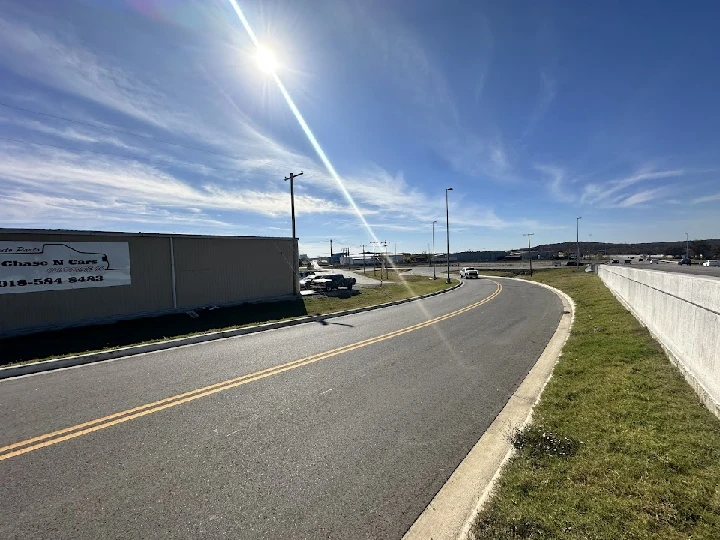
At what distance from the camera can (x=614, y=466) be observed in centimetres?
370

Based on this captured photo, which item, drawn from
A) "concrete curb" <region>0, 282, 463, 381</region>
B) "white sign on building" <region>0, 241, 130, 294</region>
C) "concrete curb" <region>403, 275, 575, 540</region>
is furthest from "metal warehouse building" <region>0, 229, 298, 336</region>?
"concrete curb" <region>403, 275, 575, 540</region>

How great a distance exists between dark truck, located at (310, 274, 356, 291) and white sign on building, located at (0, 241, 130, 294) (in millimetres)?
17194

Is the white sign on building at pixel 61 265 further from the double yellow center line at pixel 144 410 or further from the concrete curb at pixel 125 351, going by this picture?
the double yellow center line at pixel 144 410

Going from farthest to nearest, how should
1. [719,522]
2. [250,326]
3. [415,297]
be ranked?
[415,297] → [250,326] → [719,522]

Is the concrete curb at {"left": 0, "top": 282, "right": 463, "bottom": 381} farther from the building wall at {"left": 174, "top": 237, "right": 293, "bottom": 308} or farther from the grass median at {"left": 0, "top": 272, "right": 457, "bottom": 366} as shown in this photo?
the building wall at {"left": 174, "top": 237, "right": 293, "bottom": 308}

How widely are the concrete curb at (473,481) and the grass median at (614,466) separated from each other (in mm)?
137

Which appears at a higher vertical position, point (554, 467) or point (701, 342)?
point (701, 342)

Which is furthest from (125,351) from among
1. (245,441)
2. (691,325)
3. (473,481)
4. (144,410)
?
(691,325)

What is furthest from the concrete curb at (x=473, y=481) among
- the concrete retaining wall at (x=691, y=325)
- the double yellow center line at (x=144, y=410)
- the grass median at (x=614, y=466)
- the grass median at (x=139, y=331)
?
the grass median at (x=139, y=331)

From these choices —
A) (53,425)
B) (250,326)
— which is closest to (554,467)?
(53,425)

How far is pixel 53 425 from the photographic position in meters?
5.17

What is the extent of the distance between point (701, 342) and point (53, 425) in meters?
9.36

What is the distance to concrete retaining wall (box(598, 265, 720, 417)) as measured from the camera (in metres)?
5.07

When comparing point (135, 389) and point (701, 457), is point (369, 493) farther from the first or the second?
point (135, 389)
